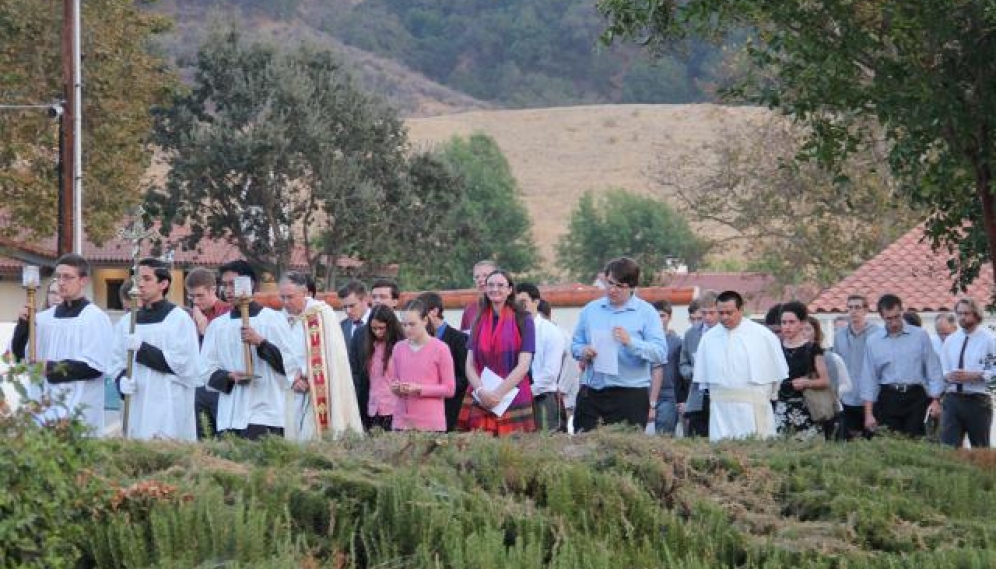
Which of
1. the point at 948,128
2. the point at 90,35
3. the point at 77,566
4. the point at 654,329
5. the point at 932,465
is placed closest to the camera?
the point at 77,566

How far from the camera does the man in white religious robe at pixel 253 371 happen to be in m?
13.0

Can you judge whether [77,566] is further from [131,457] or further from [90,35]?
[90,35]

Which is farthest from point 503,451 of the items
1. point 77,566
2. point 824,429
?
point 824,429

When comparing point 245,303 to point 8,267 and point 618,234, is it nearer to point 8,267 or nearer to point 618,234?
point 8,267

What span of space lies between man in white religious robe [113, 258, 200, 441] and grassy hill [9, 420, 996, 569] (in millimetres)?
3471

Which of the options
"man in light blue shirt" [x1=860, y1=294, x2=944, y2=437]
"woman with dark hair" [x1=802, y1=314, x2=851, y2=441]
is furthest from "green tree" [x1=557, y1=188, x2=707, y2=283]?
"woman with dark hair" [x1=802, y1=314, x2=851, y2=441]

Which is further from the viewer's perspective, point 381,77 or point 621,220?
point 381,77

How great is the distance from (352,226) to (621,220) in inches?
1854

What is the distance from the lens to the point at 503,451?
9.23 m

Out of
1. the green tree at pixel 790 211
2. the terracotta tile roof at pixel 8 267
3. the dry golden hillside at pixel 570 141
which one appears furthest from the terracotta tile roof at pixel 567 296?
the dry golden hillside at pixel 570 141

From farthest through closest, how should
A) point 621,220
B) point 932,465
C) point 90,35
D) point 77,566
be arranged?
point 621,220
point 90,35
point 932,465
point 77,566

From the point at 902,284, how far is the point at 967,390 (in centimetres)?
2258

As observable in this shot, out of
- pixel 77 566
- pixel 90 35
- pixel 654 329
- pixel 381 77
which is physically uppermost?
pixel 381 77

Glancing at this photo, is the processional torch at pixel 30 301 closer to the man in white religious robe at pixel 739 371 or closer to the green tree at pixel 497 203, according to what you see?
the man in white religious robe at pixel 739 371
